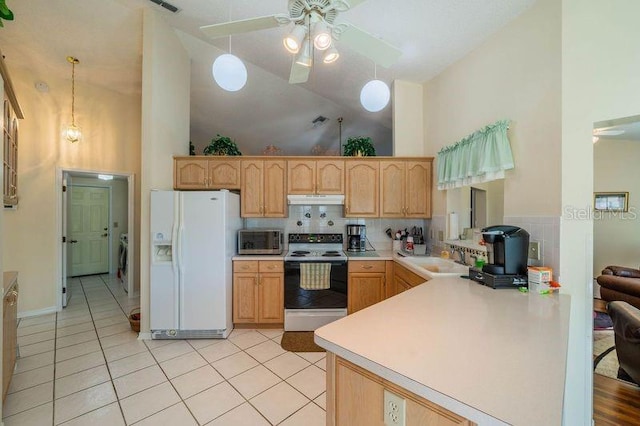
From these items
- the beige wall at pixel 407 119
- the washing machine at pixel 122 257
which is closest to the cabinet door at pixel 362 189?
the beige wall at pixel 407 119

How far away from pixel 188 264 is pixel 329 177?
6.24ft

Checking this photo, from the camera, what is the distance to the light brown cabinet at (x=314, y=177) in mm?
3229

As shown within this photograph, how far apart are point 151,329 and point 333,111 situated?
13.7 ft

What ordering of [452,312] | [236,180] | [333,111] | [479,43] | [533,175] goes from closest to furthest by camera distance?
[452,312] < [533,175] < [479,43] < [236,180] < [333,111]

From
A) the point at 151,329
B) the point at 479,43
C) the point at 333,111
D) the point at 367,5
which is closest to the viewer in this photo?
the point at 367,5

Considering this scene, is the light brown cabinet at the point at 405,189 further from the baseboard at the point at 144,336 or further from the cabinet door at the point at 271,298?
the baseboard at the point at 144,336

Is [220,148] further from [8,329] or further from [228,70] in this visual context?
[8,329]

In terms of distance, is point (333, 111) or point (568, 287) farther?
point (333, 111)

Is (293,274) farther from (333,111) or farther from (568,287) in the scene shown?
(333,111)

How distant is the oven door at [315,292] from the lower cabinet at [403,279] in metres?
0.58

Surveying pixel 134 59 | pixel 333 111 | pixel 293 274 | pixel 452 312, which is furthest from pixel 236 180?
pixel 452 312

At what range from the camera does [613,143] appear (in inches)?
167

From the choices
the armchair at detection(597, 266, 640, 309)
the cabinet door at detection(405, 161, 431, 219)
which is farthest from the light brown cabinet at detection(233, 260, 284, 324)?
the armchair at detection(597, 266, 640, 309)

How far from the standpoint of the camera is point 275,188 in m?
3.24
